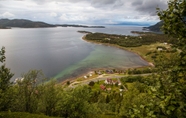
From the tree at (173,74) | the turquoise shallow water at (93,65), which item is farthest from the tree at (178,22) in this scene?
the turquoise shallow water at (93,65)

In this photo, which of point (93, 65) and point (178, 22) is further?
point (93, 65)

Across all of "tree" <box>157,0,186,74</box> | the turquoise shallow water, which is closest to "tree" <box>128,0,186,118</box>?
"tree" <box>157,0,186,74</box>

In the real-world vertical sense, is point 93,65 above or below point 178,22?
below

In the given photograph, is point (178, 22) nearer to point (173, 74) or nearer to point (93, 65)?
point (173, 74)

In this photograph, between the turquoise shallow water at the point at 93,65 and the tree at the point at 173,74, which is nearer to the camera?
the tree at the point at 173,74

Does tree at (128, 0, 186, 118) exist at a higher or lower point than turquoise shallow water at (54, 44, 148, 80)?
higher

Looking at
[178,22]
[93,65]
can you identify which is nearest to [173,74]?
[178,22]

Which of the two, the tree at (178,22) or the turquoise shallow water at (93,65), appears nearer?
the tree at (178,22)

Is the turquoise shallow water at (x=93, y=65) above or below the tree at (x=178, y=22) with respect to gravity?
below

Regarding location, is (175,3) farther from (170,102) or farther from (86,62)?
(86,62)

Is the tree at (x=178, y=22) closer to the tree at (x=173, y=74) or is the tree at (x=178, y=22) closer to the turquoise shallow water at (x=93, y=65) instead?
the tree at (x=173, y=74)

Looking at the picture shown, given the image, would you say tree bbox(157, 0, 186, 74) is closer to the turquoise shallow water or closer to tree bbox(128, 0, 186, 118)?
tree bbox(128, 0, 186, 118)

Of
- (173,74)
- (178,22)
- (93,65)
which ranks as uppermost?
(178,22)
